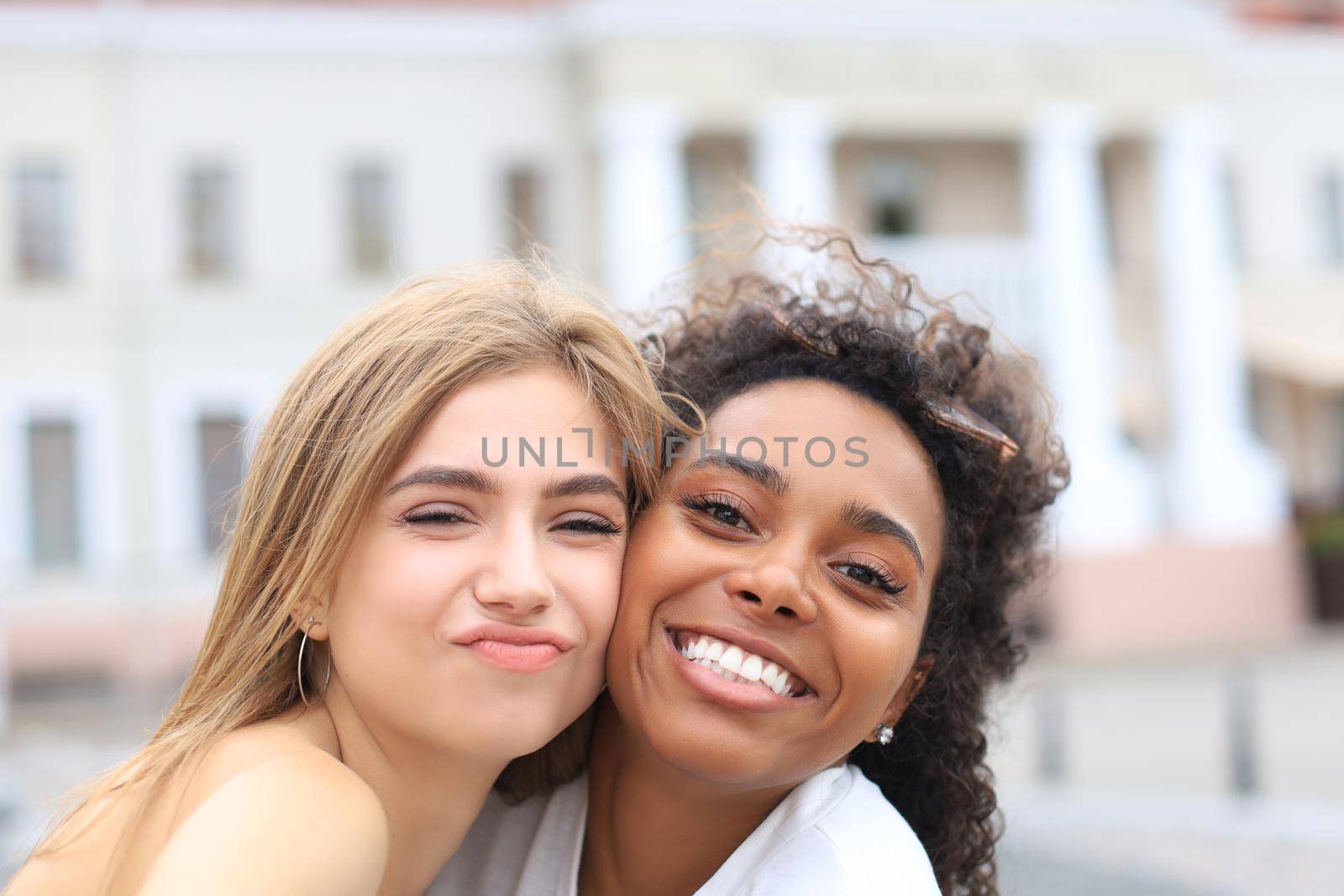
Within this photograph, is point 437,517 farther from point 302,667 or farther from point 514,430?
point 302,667

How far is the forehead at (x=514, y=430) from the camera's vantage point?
186 cm

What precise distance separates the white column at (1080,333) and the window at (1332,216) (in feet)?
18.2

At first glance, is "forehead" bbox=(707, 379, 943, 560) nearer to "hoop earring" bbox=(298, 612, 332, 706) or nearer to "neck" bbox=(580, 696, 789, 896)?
"neck" bbox=(580, 696, 789, 896)

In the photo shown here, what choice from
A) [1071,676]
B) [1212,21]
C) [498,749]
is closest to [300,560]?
[498,749]

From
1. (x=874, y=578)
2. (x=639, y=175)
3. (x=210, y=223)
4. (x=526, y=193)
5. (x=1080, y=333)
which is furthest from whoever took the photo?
(x=526, y=193)

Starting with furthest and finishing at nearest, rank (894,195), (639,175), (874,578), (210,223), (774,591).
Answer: (894,195)
(210,223)
(639,175)
(874,578)
(774,591)

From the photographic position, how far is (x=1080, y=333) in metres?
17.6

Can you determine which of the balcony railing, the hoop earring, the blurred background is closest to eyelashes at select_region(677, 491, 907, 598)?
the hoop earring

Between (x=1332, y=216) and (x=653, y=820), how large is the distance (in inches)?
890

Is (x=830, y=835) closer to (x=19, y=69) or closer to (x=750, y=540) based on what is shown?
(x=750, y=540)

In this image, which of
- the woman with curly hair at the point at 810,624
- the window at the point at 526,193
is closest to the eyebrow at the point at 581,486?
the woman with curly hair at the point at 810,624

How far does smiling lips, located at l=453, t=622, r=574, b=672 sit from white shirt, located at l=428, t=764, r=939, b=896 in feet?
1.39

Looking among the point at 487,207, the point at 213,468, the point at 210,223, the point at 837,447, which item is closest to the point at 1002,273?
the point at 487,207

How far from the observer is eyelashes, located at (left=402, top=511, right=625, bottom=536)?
1.85 metres
